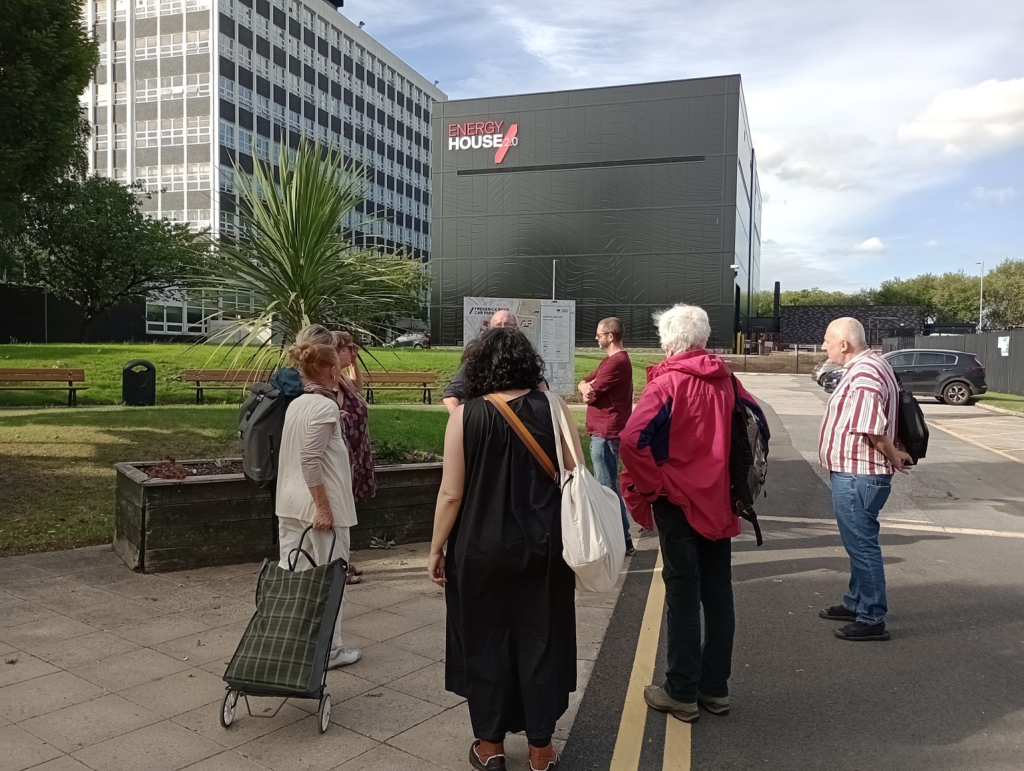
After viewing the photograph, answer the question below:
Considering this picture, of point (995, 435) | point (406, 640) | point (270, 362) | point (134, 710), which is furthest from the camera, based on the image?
point (995, 435)

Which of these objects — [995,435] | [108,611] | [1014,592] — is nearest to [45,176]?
[108,611]

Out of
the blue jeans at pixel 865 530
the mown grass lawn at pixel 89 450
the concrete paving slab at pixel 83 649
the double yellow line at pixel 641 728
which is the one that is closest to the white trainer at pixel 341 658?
the concrete paving slab at pixel 83 649

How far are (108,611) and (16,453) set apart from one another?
594 centimetres

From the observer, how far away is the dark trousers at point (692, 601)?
12.2 ft

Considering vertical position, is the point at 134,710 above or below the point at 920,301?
below

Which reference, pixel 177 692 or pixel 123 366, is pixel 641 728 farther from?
pixel 123 366

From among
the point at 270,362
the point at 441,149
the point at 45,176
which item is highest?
the point at 441,149

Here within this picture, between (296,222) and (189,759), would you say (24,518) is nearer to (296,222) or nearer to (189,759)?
(296,222)

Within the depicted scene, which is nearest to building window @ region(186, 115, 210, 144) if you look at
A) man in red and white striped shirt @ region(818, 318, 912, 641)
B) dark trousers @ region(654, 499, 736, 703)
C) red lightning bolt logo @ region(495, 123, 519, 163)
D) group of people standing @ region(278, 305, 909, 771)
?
red lightning bolt logo @ region(495, 123, 519, 163)

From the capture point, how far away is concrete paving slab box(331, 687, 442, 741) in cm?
365

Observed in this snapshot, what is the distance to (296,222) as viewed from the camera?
716cm

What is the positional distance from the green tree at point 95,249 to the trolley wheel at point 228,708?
1516 inches

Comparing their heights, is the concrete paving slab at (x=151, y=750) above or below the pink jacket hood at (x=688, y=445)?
below

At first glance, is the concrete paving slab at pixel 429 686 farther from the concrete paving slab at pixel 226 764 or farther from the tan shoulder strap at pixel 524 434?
the tan shoulder strap at pixel 524 434
